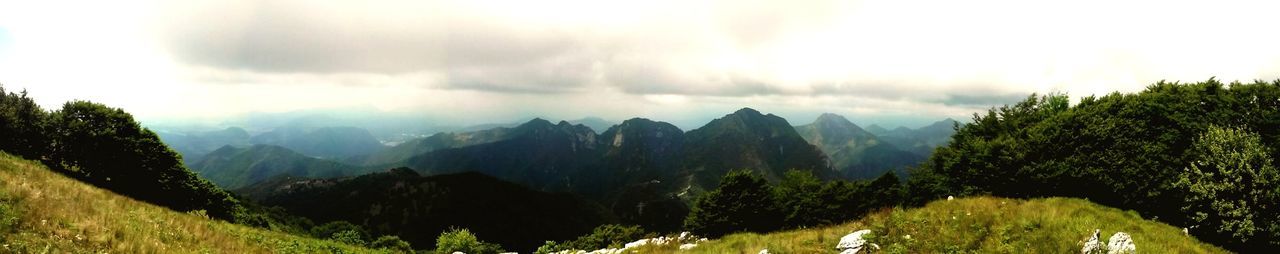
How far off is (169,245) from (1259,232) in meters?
37.8

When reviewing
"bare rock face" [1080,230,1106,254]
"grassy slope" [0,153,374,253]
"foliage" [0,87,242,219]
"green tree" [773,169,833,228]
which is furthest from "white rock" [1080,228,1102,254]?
"foliage" [0,87,242,219]

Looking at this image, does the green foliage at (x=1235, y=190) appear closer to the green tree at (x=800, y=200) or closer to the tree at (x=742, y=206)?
the green tree at (x=800, y=200)

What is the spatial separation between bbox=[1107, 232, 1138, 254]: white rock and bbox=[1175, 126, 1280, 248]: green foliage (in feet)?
31.0

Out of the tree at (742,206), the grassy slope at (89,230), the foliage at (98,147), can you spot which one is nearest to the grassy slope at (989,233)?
the grassy slope at (89,230)

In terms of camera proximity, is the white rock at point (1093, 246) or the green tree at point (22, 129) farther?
the green tree at point (22, 129)

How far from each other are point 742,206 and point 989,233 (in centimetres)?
4393

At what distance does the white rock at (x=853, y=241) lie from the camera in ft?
51.7

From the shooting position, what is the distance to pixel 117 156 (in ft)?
127

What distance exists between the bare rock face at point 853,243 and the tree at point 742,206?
42.1m

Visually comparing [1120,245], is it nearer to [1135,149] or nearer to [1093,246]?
[1093,246]

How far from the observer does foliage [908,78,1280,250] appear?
76.5 feet

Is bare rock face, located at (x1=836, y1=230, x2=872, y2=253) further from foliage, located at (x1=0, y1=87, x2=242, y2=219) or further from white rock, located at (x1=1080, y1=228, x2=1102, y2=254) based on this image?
foliage, located at (x1=0, y1=87, x2=242, y2=219)

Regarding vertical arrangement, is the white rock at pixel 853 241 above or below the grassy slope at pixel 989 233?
below

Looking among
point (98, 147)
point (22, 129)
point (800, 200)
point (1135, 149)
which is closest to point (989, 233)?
point (1135, 149)
